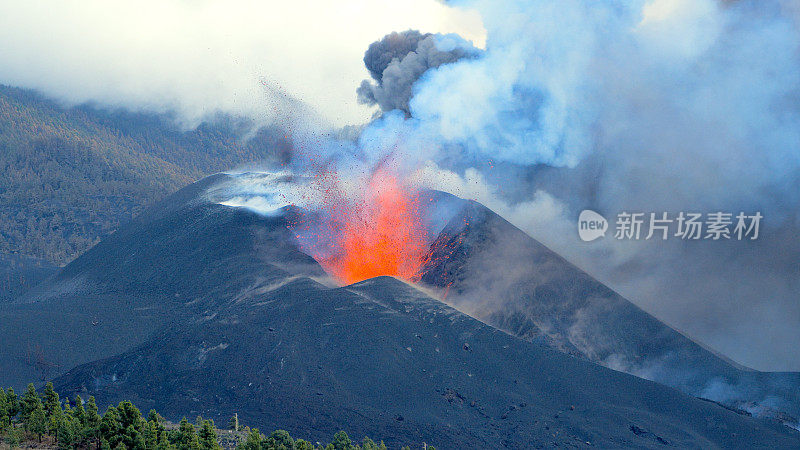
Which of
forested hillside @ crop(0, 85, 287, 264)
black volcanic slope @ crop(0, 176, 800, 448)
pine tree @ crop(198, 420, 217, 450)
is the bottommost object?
pine tree @ crop(198, 420, 217, 450)

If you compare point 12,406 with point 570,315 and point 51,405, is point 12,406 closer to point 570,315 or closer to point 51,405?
point 51,405

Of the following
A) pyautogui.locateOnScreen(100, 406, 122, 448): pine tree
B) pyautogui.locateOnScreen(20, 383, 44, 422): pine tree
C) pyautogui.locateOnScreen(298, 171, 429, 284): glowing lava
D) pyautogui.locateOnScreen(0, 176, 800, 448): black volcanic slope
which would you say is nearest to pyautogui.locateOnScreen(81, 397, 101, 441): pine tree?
pyautogui.locateOnScreen(100, 406, 122, 448): pine tree

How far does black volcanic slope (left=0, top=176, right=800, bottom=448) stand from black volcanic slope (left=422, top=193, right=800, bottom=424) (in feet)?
14.7

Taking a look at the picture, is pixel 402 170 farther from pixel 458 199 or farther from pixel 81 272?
pixel 81 272

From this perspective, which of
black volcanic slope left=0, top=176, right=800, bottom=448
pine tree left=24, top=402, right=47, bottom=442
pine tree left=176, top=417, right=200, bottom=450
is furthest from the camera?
black volcanic slope left=0, top=176, right=800, bottom=448

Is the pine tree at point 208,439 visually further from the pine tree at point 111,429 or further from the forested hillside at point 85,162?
the forested hillside at point 85,162

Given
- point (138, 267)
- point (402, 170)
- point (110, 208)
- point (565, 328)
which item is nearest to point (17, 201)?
point (110, 208)

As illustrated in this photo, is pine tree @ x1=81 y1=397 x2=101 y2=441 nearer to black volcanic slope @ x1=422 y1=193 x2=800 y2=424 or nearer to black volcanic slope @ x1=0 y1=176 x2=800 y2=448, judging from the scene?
black volcanic slope @ x1=0 y1=176 x2=800 y2=448

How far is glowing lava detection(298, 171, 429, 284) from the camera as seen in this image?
239 ft

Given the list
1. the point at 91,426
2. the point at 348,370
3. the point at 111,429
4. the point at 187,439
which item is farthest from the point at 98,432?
the point at 348,370

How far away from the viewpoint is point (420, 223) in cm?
7494

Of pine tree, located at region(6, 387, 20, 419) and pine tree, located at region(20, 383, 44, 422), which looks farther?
pine tree, located at region(6, 387, 20, 419)

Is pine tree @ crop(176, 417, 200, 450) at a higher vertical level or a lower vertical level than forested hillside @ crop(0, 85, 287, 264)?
lower

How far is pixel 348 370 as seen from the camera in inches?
2210
